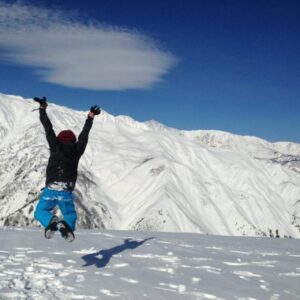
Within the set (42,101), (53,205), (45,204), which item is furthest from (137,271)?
(42,101)

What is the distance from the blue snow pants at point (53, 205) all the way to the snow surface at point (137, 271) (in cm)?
113

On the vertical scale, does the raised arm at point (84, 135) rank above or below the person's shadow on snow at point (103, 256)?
above

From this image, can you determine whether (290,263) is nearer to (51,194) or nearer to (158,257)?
(158,257)

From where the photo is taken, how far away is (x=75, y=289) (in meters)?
9.29

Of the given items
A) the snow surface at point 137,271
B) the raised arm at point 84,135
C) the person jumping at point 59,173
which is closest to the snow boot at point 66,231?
the person jumping at point 59,173

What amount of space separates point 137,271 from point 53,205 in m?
2.94

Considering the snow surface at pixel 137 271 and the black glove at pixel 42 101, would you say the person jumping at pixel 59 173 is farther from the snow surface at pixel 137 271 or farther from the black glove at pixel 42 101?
the snow surface at pixel 137 271

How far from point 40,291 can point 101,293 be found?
3.94 ft

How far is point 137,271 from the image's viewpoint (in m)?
11.6

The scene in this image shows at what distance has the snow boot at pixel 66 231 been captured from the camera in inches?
456

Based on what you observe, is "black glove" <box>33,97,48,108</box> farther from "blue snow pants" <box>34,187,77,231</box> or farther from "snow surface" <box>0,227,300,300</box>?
"snow surface" <box>0,227,300,300</box>

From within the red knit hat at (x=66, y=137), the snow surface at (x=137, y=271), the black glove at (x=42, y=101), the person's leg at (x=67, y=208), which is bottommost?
the snow surface at (x=137, y=271)

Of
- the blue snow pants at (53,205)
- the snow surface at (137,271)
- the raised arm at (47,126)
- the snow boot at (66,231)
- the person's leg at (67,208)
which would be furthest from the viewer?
A: the person's leg at (67,208)

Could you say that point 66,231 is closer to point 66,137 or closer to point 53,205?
point 53,205
